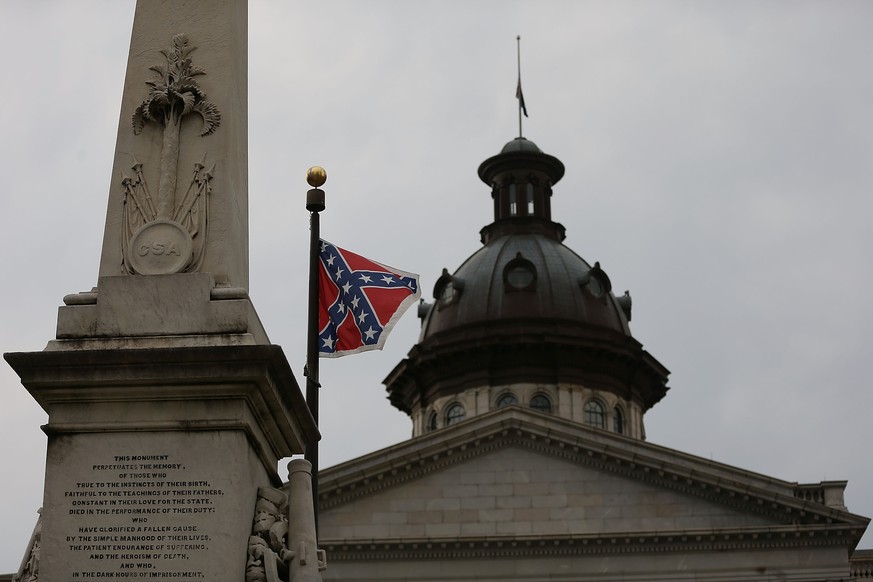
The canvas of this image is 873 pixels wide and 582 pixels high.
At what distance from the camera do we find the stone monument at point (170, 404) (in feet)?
29.7

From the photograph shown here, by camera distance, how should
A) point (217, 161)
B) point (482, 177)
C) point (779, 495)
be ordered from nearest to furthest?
point (217, 161) → point (779, 495) → point (482, 177)

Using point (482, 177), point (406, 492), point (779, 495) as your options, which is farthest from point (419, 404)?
point (779, 495)

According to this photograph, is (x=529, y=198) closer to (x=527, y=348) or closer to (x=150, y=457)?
(x=527, y=348)

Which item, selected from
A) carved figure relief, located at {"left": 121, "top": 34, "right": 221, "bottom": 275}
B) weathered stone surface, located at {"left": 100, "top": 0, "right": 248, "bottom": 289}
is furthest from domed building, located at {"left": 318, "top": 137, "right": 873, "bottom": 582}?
carved figure relief, located at {"left": 121, "top": 34, "right": 221, "bottom": 275}

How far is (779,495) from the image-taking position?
151 feet

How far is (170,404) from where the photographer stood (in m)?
9.38

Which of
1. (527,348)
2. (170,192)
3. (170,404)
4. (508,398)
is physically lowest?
(170,404)

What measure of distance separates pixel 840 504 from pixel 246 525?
132 feet

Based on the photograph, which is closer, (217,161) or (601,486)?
(217,161)

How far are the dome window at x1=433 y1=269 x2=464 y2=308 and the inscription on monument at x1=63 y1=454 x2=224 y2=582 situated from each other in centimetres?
5730

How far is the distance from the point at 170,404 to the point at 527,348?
A: 54.2m

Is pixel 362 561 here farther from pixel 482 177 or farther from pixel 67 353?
pixel 67 353

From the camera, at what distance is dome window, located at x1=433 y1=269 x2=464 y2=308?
6656cm

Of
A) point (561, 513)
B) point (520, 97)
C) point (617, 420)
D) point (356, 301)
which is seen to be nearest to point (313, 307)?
point (356, 301)
